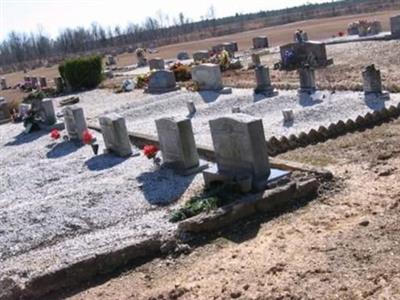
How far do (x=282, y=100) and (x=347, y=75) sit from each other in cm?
467

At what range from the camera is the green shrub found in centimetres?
2825

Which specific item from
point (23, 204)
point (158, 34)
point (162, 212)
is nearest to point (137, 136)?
point (23, 204)

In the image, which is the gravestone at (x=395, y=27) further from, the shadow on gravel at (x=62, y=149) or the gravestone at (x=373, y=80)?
the shadow on gravel at (x=62, y=149)

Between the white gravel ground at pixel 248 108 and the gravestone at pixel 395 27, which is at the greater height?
the gravestone at pixel 395 27

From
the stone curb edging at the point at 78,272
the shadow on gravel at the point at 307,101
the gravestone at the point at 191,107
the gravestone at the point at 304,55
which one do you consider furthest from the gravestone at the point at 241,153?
the gravestone at the point at 304,55

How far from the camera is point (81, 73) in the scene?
2830 cm

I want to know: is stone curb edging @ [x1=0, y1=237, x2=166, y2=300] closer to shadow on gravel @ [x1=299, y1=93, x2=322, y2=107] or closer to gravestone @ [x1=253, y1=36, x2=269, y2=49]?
shadow on gravel @ [x1=299, y1=93, x2=322, y2=107]

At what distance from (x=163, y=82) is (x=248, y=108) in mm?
6905

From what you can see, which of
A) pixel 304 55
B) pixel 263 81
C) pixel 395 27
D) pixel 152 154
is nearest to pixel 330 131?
pixel 152 154

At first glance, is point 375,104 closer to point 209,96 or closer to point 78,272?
point 209,96

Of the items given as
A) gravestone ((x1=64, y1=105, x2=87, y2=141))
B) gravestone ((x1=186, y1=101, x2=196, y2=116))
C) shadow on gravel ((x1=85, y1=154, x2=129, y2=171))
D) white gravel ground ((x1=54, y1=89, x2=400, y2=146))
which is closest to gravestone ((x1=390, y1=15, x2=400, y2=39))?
white gravel ground ((x1=54, y1=89, x2=400, y2=146))

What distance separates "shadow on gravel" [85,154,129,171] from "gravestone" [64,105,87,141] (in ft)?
7.64

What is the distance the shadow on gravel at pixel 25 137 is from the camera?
16734 millimetres

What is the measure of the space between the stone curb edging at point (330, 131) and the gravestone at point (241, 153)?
7.18ft
